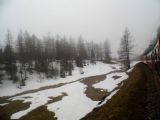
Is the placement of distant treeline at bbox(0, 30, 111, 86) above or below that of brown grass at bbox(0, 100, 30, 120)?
above

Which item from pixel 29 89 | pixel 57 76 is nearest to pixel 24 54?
pixel 57 76

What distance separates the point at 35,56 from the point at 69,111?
6291 centimetres

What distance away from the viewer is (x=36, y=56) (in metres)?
89.6

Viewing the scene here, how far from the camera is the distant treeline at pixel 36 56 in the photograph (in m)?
74.5

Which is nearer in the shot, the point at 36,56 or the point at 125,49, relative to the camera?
the point at 125,49

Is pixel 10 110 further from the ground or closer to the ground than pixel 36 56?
closer to the ground

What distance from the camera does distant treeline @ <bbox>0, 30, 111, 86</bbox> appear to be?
7450 centimetres

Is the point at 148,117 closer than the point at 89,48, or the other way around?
the point at 148,117

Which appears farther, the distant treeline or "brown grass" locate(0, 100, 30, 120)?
the distant treeline

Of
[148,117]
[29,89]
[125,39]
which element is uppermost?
[125,39]

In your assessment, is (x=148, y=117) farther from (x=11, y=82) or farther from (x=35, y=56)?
(x=35, y=56)

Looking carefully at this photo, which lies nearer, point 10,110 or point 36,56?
point 10,110

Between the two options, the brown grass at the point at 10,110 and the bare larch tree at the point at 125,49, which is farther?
the bare larch tree at the point at 125,49

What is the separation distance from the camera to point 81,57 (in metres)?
108
